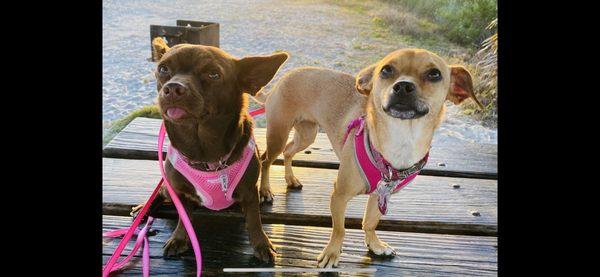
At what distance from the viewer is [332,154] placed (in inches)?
126

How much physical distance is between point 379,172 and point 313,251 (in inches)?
17.0

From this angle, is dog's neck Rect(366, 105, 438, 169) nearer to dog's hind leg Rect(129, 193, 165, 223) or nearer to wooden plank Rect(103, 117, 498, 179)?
wooden plank Rect(103, 117, 498, 179)

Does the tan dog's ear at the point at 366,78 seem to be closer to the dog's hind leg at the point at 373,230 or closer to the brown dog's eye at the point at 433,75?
the brown dog's eye at the point at 433,75

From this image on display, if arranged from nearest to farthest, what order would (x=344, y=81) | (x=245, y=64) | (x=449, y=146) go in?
(x=245, y=64)
(x=344, y=81)
(x=449, y=146)

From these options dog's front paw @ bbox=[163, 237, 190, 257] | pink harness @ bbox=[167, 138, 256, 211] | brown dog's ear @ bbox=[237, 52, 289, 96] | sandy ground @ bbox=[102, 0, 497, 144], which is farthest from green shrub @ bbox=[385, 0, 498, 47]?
dog's front paw @ bbox=[163, 237, 190, 257]

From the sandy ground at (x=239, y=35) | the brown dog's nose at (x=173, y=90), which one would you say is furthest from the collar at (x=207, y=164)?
the sandy ground at (x=239, y=35)

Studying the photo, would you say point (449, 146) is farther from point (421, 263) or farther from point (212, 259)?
point (212, 259)

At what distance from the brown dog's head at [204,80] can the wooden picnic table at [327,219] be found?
0.59 m

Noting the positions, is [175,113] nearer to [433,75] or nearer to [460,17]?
[433,75]

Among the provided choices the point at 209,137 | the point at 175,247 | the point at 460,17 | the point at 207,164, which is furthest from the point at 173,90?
the point at 460,17

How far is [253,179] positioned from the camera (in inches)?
91.0
